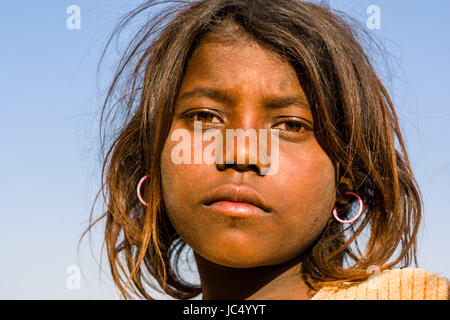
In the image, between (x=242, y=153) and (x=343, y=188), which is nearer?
(x=242, y=153)

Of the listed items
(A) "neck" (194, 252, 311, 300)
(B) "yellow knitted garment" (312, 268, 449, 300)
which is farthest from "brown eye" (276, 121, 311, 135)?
(B) "yellow knitted garment" (312, 268, 449, 300)

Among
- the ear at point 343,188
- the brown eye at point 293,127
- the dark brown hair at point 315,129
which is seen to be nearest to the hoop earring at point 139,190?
the dark brown hair at point 315,129

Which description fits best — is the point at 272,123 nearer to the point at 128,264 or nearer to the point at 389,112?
the point at 389,112

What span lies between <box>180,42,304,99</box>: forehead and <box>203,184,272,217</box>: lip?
37cm

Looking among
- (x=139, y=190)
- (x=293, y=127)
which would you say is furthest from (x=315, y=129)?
(x=139, y=190)

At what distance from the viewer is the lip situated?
87.0 inches

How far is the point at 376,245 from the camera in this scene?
262 cm

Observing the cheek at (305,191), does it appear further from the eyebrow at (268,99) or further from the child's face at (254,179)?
the eyebrow at (268,99)

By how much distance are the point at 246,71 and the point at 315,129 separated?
352 mm

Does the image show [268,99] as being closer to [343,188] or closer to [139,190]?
[343,188]

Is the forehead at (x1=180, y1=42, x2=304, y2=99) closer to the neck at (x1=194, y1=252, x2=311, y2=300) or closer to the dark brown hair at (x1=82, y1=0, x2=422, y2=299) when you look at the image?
the dark brown hair at (x1=82, y1=0, x2=422, y2=299)

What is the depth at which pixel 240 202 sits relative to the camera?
7.29 ft
